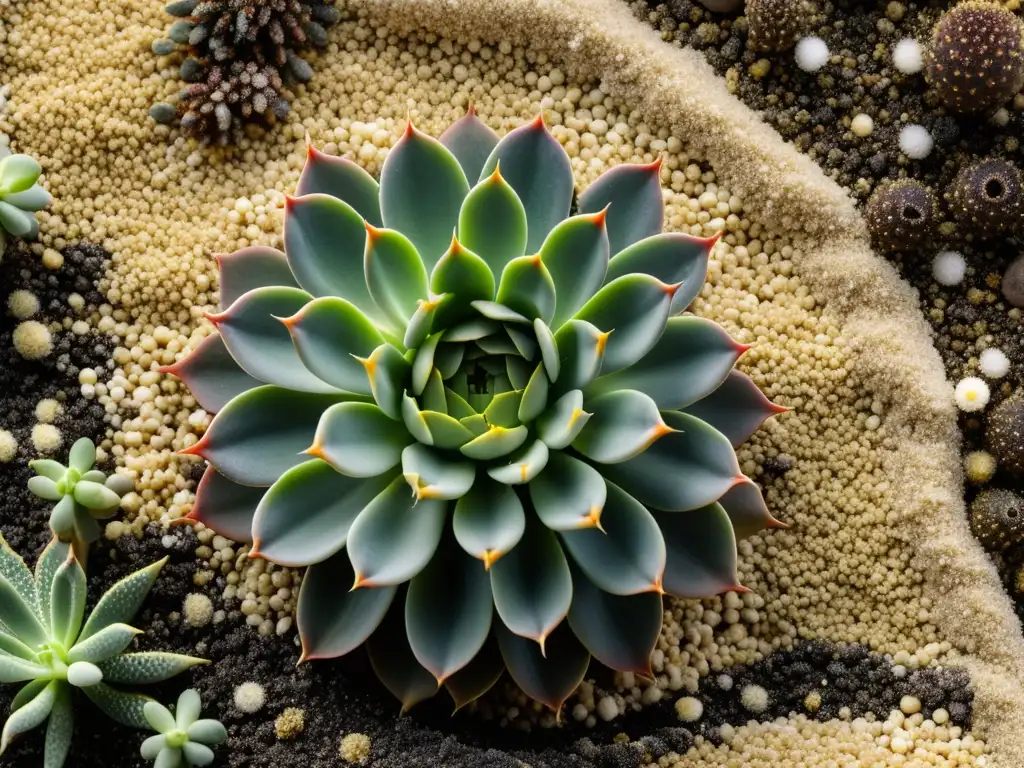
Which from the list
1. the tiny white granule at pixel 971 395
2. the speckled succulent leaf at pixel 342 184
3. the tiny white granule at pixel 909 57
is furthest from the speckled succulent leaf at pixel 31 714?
the tiny white granule at pixel 909 57

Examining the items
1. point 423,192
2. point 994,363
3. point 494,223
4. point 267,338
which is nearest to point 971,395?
point 994,363

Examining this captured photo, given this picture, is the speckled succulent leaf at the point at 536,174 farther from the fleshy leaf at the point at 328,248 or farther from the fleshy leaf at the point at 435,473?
the fleshy leaf at the point at 435,473

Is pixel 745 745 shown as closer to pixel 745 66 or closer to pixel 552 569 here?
pixel 552 569

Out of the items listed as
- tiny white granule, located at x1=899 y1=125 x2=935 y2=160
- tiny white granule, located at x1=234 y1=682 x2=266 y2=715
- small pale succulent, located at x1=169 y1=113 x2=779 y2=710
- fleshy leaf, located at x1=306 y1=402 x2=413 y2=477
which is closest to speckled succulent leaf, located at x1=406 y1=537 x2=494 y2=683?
small pale succulent, located at x1=169 y1=113 x2=779 y2=710

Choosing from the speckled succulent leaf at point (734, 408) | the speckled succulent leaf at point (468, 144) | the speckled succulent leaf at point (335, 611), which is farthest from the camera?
the speckled succulent leaf at point (468, 144)

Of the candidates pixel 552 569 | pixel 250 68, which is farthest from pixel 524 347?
pixel 250 68

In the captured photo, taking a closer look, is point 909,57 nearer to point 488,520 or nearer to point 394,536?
point 488,520

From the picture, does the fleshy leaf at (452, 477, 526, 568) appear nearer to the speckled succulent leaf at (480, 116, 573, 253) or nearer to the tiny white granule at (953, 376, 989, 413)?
the speckled succulent leaf at (480, 116, 573, 253)
